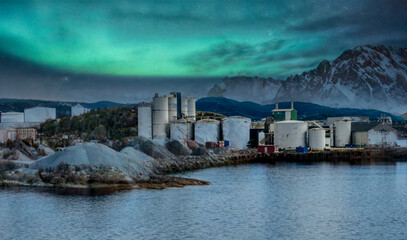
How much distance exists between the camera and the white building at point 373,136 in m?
39.8

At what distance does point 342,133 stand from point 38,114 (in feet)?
103

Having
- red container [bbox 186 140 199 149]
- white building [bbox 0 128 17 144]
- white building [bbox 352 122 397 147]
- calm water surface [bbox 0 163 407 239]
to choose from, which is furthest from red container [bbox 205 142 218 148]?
calm water surface [bbox 0 163 407 239]

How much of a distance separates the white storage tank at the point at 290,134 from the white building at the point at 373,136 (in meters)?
4.94

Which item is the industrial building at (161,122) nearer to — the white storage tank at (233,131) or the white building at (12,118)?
the white storage tank at (233,131)

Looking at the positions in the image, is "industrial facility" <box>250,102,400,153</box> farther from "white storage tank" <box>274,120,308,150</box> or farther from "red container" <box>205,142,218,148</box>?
"red container" <box>205,142,218,148</box>

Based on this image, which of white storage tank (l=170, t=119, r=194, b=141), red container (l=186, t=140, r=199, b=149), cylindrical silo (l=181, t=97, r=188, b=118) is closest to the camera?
red container (l=186, t=140, r=199, b=149)

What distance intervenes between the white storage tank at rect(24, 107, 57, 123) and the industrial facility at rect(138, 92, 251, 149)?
19.6 meters

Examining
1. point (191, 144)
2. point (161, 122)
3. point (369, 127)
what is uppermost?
point (161, 122)

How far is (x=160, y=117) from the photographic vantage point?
37.2 meters

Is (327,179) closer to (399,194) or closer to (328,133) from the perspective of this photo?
(399,194)

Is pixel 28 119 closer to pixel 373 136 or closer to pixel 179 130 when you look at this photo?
pixel 179 130

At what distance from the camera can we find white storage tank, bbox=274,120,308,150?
124 feet

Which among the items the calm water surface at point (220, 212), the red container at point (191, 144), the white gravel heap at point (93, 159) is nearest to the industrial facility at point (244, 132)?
the red container at point (191, 144)

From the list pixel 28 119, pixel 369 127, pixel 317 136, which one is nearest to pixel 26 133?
pixel 28 119
